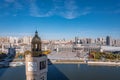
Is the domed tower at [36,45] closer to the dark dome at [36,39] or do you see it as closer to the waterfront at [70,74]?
the dark dome at [36,39]

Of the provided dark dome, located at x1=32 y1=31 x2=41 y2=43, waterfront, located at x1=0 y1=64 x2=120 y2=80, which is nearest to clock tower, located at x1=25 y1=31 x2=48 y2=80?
dark dome, located at x1=32 y1=31 x2=41 y2=43

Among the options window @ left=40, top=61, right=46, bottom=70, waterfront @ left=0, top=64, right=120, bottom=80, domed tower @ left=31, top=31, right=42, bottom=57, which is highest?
domed tower @ left=31, top=31, right=42, bottom=57

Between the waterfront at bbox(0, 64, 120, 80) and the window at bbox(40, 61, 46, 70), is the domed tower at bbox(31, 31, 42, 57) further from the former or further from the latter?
the waterfront at bbox(0, 64, 120, 80)

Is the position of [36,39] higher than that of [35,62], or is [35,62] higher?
[36,39]

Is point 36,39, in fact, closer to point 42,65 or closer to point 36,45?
point 36,45

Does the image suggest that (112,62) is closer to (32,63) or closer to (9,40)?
(32,63)

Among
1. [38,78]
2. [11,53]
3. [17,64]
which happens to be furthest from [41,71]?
[11,53]

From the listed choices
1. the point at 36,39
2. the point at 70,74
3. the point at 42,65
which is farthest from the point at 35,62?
the point at 70,74

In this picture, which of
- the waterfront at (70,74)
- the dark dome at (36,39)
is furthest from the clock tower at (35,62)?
the waterfront at (70,74)
